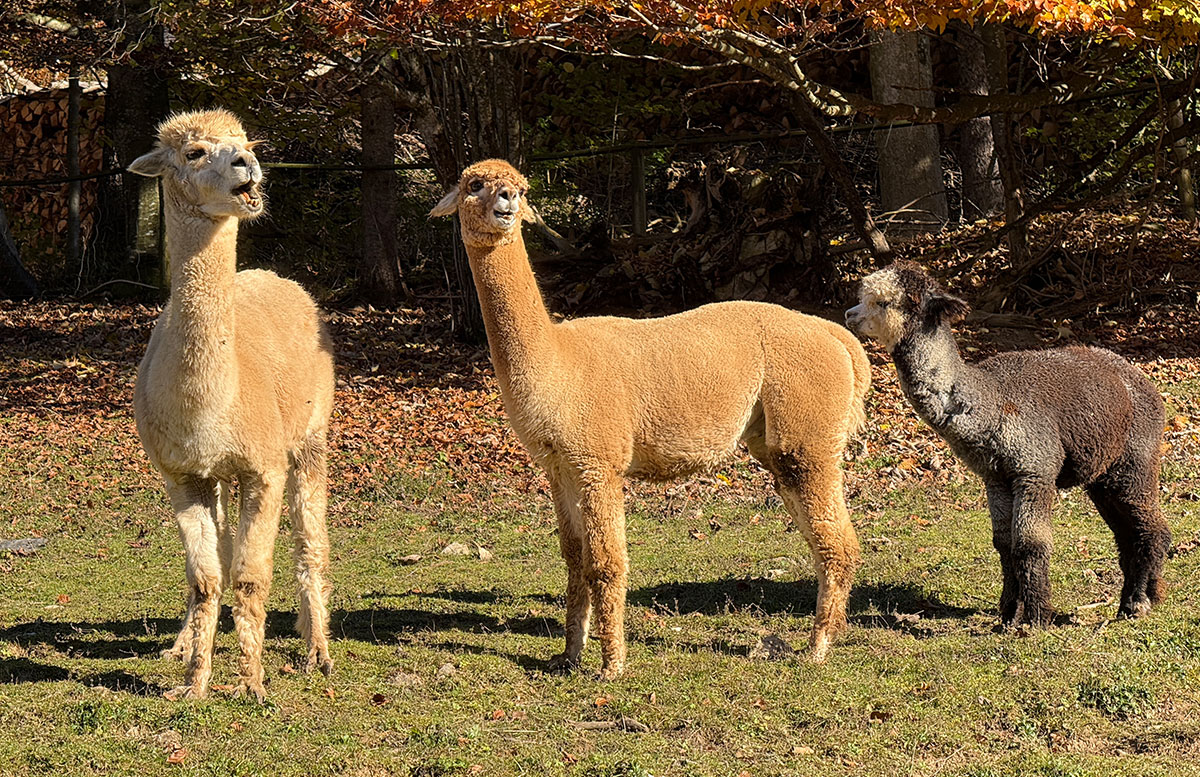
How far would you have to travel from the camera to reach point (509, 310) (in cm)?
599

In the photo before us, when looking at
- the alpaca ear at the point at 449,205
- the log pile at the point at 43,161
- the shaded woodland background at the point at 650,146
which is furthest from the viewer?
the log pile at the point at 43,161

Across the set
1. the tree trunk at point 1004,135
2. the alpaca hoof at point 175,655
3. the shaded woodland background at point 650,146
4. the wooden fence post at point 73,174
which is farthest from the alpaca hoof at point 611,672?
the wooden fence post at point 73,174

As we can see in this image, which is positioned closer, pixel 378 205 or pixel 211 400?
pixel 211 400

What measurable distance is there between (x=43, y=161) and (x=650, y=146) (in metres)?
10.8

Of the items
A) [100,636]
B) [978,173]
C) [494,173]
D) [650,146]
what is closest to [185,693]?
[100,636]

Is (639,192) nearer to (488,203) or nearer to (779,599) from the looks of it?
(779,599)

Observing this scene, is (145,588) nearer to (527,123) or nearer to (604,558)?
(604,558)

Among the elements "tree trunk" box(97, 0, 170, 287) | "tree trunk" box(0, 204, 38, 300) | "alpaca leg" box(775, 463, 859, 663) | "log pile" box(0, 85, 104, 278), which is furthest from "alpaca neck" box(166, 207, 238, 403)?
"log pile" box(0, 85, 104, 278)

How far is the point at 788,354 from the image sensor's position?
6.53 metres

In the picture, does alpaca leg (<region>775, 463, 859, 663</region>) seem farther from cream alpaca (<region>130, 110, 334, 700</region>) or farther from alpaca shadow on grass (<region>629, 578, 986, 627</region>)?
cream alpaca (<region>130, 110, 334, 700</region>)

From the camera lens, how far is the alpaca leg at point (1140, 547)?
6.73 meters

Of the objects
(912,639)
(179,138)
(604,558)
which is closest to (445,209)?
(179,138)

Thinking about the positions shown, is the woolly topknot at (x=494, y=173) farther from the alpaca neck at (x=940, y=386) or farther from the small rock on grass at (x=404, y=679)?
the small rock on grass at (x=404, y=679)

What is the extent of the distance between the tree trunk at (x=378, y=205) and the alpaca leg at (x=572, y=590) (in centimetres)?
1005
